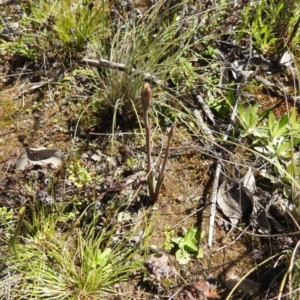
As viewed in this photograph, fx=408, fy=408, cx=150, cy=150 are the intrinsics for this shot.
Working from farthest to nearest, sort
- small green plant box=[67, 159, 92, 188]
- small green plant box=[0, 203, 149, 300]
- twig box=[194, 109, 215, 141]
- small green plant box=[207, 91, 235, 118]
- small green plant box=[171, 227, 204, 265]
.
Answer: small green plant box=[207, 91, 235, 118] → twig box=[194, 109, 215, 141] → small green plant box=[67, 159, 92, 188] → small green plant box=[171, 227, 204, 265] → small green plant box=[0, 203, 149, 300]

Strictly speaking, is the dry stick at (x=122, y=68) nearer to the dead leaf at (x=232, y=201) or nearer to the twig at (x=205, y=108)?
the twig at (x=205, y=108)

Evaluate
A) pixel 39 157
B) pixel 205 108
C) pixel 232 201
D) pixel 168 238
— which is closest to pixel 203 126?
pixel 205 108

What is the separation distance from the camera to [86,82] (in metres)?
2.15

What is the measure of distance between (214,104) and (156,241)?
769 millimetres

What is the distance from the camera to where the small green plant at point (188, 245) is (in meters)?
1.67

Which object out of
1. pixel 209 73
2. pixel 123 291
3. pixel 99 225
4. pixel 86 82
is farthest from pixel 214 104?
pixel 123 291

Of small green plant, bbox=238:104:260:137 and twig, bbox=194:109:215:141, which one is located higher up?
small green plant, bbox=238:104:260:137

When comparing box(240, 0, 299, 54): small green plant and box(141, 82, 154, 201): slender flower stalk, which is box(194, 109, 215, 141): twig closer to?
box(141, 82, 154, 201): slender flower stalk

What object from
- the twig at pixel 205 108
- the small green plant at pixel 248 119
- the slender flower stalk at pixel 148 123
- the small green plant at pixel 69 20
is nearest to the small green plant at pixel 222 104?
the twig at pixel 205 108

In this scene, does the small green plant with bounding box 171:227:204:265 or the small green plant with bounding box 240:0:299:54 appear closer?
the small green plant with bounding box 171:227:204:265

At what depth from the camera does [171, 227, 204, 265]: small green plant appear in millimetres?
1675

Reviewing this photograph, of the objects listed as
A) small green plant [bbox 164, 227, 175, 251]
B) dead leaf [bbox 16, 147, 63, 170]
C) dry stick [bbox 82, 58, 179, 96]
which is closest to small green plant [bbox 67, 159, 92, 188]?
dead leaf [bbox 16, 147, 63, 170]

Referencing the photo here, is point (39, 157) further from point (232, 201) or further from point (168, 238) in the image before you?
point (232, 201)

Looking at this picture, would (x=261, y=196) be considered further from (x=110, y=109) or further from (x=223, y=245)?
(x=110, y=109)
